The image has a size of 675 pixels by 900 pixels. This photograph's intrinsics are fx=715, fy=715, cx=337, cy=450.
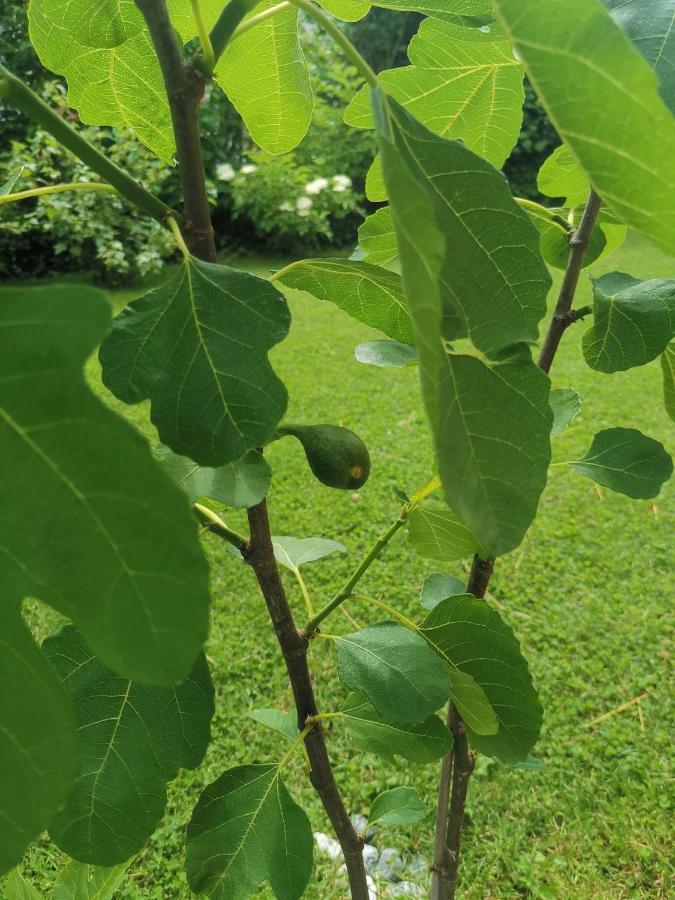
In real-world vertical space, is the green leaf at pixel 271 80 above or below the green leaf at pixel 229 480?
above

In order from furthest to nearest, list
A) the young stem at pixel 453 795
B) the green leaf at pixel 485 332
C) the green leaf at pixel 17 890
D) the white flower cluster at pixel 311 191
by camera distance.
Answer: the white flower cluster at pixel 311 191 < the young stem at pixel 453 795 < the green leaf at pixel 17 890 < the green leaf at pixel 485 332

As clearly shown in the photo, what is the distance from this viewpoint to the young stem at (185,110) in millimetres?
416

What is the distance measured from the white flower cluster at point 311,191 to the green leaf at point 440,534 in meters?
6.56

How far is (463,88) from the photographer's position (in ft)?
2.18

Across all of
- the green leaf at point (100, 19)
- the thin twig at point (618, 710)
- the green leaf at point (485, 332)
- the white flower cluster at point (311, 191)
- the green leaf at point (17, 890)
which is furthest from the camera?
the white flower cluster at point (311, 191)

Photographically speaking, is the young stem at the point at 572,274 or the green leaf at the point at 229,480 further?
the young stem at the point at 572,274

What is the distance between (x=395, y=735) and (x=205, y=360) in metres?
0.49

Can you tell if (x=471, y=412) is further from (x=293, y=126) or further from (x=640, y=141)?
(x=293, y=126)

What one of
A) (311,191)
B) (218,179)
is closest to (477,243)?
(311,191)

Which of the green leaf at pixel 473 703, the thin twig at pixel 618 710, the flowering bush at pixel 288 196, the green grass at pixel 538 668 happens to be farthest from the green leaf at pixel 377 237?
the flowering bush at pixel 288 196

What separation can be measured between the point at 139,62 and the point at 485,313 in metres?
0.38

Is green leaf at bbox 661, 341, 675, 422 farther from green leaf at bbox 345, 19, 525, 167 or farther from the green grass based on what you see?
the green grass

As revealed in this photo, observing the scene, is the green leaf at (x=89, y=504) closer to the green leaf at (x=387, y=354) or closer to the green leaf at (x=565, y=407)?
the green leaf at (x=387, y=354)

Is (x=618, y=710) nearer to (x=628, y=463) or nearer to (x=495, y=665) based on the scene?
(x=628, y=463)
